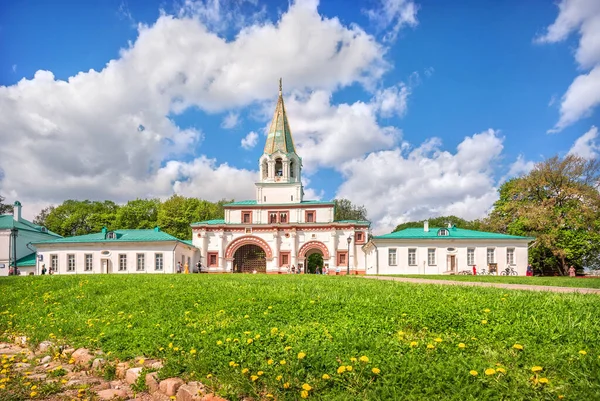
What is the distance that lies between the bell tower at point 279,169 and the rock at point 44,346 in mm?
39787

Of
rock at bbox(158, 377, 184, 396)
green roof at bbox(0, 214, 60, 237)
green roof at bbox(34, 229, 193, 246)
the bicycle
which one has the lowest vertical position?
the bicycle

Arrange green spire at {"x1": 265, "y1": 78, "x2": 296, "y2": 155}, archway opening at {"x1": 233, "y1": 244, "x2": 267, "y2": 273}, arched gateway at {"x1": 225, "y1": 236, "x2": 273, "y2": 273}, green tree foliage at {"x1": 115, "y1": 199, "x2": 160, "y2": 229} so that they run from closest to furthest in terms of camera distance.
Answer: arched gateway at {"x1": 225, "y1": 236, "x2": 273, "y2": 273}
archway opening at {"x1": 233, "y1": 244, "x2": 267, "y2": 273}
green spire at {"x1": 265, "y1": 78, "x2": 296, "y2": 155}
green tree foliage at {"x1": 115, "y1": 199, "x2": 160, "y2": 229}

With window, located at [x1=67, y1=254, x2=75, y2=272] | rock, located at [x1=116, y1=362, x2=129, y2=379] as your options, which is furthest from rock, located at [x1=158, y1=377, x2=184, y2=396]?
window, located at [x1=67, y1=254, x2=75, y2=272]

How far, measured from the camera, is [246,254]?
47.4m

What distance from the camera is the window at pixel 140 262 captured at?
4130cm

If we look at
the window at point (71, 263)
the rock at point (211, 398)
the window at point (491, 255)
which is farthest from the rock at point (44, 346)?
the window at point (491, 255)

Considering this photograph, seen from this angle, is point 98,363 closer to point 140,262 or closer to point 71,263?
point 140,262

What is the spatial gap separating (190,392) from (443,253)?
37.1 m

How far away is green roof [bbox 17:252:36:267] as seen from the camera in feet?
138

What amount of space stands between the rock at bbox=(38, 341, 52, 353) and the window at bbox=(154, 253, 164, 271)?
111 ft

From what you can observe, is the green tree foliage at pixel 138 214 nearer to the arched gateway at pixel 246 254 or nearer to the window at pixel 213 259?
the window at pixel 213 259

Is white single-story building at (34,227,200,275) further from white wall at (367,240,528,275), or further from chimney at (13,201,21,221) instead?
white wall at (367,240,528,275)

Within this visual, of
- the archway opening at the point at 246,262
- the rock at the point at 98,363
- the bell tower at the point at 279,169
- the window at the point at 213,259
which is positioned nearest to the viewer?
the rock at the point at 98,363

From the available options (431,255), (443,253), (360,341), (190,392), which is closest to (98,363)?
(190,392)
